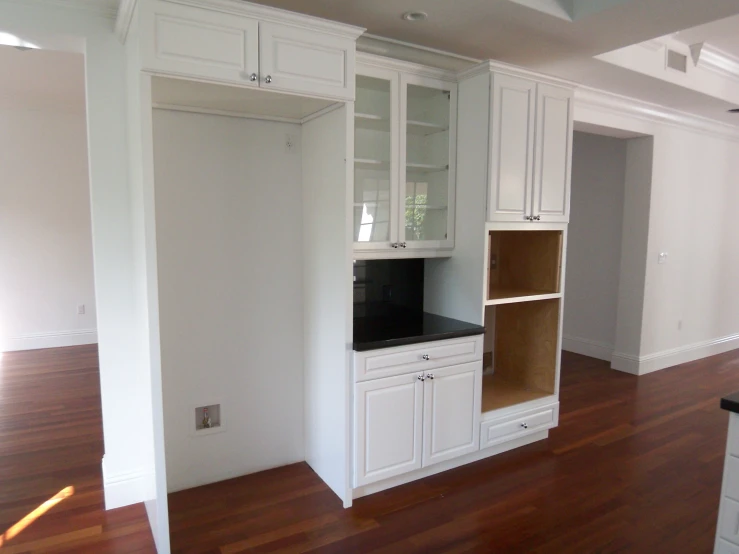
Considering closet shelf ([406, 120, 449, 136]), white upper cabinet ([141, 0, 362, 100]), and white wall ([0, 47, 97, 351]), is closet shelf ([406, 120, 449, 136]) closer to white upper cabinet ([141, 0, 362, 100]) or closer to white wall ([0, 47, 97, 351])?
white upper cabinet ([141, 0, 362, 100])

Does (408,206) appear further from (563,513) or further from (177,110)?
(563,513)

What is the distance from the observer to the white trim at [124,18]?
2.06 metres

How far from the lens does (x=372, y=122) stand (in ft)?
9.55

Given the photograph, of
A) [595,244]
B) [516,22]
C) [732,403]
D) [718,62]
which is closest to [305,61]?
[516,22]

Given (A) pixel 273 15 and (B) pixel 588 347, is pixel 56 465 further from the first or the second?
(B) pixel 588 347

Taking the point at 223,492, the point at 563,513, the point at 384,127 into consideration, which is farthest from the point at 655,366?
the point at 223,492

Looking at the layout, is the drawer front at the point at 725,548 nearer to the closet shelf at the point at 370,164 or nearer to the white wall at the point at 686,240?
the closet shelf at the point at 370,164

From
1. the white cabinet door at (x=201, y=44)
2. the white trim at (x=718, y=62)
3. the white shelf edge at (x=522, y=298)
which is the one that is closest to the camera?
the white cabinet door at (x=201, y=44)

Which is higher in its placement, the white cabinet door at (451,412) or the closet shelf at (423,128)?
the closet shelf at (423,128)

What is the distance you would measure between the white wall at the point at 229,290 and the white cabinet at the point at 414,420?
2.02 ft

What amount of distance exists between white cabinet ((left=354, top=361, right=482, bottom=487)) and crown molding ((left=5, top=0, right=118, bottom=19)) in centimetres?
224

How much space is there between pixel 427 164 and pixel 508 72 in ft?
2.33

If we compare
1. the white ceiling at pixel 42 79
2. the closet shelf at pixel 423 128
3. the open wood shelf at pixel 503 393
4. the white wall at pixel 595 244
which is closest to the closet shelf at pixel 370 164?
the closet shelf at pixel 423 128

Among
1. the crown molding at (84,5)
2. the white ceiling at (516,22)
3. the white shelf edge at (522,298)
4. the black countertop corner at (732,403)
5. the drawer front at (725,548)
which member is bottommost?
the drawer front at (725,548)
